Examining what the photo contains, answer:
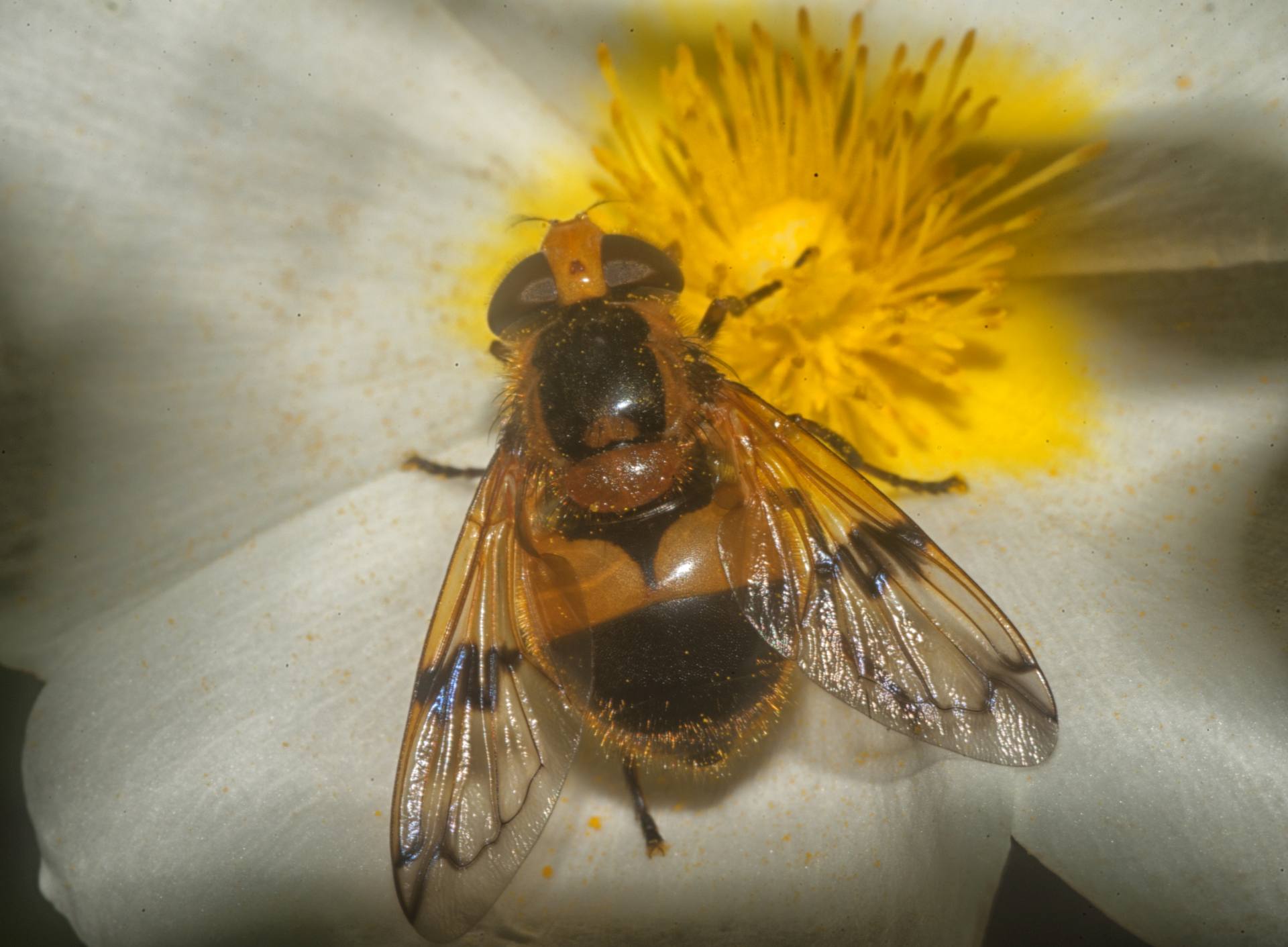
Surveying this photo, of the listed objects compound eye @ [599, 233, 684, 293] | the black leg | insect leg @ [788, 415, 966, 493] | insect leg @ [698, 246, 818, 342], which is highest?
compound eye @ [599, 233, 684, 293]

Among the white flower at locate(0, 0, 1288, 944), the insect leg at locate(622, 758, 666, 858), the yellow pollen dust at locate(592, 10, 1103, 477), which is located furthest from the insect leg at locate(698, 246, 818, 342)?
the insect leg at locate(622, 758, 666, 858)

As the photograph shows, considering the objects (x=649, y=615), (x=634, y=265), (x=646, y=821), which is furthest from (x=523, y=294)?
(x=646, y=821)

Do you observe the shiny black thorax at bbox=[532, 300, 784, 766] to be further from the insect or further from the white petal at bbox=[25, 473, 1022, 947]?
the white petal at bbox=[25, 473, 1022, 947]

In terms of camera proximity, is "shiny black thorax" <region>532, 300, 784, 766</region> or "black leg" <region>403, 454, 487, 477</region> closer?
"shiny black thorax" <region>532, 300, 784, 766</region>

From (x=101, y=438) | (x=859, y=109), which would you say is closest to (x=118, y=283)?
(x=101, y=438)

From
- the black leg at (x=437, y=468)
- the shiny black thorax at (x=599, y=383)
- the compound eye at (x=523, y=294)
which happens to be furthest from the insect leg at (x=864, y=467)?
the black leg at (x=437, y=468)

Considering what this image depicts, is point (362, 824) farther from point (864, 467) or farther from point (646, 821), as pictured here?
point (864, 467)
